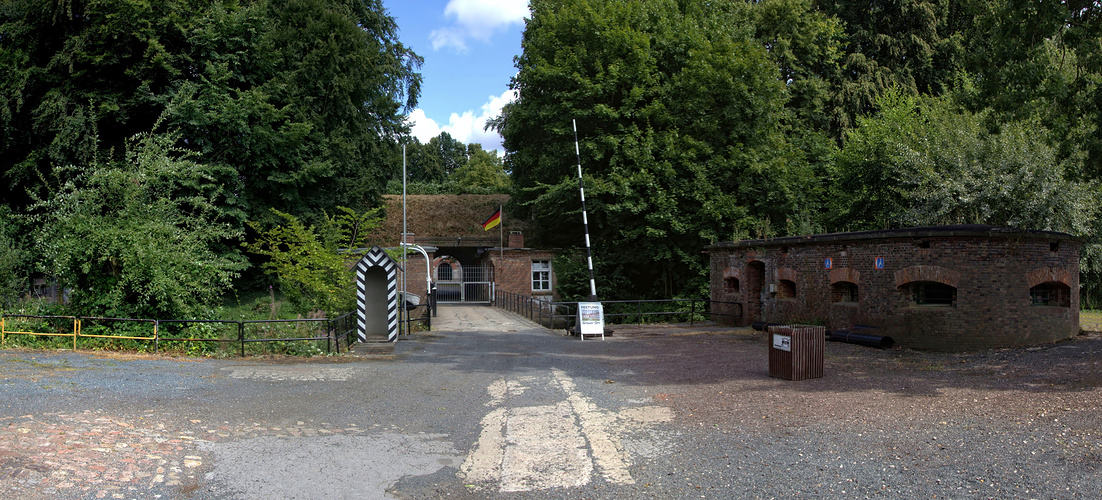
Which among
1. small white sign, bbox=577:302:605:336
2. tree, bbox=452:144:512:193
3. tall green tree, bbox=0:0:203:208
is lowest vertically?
small white sign, bbox=577:302:605:336

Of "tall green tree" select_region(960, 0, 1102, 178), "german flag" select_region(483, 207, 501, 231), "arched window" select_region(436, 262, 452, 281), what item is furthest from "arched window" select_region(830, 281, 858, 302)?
"arched window" select_region(436, 262, 452, 281)

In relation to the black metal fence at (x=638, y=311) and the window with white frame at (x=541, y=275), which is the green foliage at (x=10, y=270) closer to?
the black metal fence at (x=638, y=311)

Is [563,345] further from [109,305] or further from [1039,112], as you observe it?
[1039,112]

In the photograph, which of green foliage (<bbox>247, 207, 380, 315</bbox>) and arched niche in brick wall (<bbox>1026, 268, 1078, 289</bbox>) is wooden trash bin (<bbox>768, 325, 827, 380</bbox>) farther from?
green foliage (<bbox>247, 207, 380, 315</bbox>)

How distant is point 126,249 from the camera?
14.0 meters

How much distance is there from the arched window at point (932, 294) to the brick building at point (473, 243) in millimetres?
20548

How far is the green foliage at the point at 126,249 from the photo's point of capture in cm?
1398

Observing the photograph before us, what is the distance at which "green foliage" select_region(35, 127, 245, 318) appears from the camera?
14.0m

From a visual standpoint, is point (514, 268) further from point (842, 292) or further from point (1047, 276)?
point (1047, 276)

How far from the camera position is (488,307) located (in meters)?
33.7

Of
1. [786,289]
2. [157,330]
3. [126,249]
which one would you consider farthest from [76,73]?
[786,289]

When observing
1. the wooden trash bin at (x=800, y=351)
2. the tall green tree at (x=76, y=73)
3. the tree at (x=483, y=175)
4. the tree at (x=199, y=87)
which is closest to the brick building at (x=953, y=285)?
the wooden trash bin at (x=800, y=351)

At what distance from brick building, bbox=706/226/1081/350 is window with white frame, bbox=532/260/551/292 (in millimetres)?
18698

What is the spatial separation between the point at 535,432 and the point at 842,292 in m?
12.1
